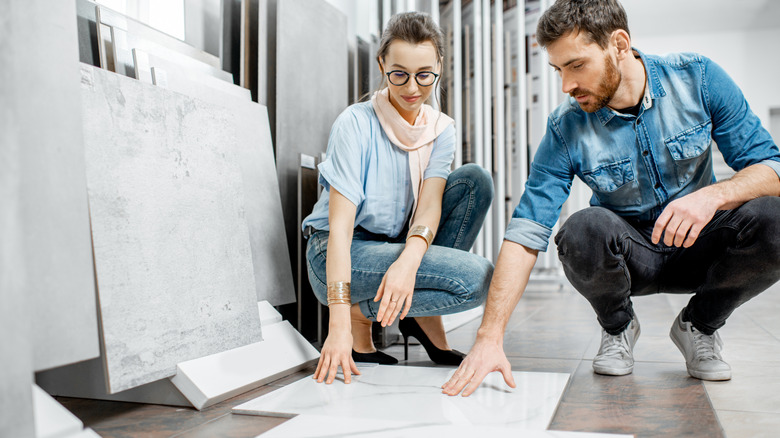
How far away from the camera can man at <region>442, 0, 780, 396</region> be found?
4.65 ft

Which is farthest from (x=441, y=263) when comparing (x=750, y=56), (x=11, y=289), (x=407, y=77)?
(x=750, y=56)

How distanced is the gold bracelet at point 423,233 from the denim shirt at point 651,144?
19 cm

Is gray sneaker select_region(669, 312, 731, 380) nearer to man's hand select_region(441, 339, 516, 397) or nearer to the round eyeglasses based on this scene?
man's hand select_region(441, 339, 516, 397)

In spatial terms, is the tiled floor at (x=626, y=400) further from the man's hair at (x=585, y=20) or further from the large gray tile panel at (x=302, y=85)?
the man's hair at (x=585, y=20)

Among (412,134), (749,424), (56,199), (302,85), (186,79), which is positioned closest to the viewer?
(56,199)

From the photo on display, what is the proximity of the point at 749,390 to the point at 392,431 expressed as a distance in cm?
82

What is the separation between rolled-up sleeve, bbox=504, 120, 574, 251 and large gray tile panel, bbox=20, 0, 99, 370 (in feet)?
2.94

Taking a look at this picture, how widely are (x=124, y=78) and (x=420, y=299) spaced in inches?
33.4

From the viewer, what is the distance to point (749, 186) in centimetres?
141

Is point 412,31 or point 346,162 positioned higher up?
point 412,31

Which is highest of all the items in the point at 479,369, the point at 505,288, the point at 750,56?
the point at 750,56

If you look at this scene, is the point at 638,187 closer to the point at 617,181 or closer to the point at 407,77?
the point at 617,181

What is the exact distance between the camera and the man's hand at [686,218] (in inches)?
51.5

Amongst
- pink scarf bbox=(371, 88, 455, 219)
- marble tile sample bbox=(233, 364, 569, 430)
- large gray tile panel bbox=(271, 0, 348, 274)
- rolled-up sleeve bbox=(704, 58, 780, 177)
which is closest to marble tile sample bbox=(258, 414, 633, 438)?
marble tile sample bbox=(233, 364, 569, 430)
